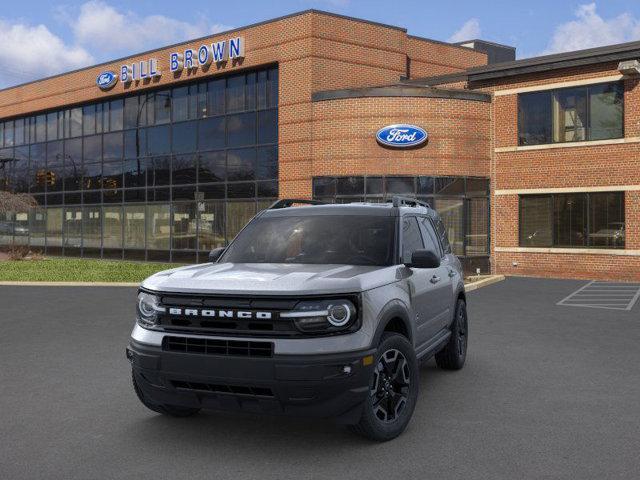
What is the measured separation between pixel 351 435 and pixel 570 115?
64.4 feet

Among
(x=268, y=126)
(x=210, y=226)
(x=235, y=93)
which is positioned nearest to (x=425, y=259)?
(x=268, y=126)

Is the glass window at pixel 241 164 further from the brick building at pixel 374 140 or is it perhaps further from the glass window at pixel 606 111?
the glass window at pixel 606 111

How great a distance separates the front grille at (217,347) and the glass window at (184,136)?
80.8 feet

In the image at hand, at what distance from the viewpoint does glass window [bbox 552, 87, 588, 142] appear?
22.0 metres

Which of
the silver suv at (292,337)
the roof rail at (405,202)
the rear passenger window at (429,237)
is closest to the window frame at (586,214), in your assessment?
the roof rail at (405,202)

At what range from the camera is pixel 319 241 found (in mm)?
6199

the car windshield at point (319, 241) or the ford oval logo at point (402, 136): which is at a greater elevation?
the ford oval logo at point (402, 136)

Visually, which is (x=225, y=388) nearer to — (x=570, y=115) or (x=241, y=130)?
(x=570, y=115)

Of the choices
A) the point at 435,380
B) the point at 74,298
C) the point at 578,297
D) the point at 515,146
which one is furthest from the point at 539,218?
the point at 435,380

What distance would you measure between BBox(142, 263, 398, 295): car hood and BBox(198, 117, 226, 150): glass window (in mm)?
22770

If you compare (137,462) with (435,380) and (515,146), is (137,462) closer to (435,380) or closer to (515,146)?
(435,380)

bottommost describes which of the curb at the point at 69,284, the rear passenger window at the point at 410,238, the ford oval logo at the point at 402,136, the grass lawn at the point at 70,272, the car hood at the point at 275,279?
the curb at the point at 69,284

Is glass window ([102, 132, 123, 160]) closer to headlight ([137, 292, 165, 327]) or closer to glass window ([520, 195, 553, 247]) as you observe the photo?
glass window ([520, 195, 553, 247])

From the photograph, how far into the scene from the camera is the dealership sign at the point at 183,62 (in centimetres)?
2666
